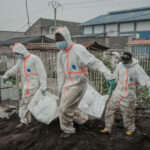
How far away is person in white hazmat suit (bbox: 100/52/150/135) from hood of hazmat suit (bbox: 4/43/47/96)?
4.72 feet

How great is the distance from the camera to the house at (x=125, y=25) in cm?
2216

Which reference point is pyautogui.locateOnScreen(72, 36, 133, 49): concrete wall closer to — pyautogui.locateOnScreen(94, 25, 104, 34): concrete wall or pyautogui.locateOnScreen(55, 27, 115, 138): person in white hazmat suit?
pyautogui.locateOnScreen(94, 25, 104, 34): concrete wall

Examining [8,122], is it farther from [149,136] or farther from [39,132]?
[149,136]

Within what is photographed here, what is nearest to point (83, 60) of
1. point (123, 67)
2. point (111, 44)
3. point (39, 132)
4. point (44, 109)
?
point (123, 67)

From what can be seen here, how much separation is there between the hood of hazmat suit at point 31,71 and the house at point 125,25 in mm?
16976

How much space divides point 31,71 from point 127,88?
1950 millimetres

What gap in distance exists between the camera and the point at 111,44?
17.3m

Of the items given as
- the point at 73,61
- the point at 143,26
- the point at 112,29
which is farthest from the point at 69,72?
the point at 112,29

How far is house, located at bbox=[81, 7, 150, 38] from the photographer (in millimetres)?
22156

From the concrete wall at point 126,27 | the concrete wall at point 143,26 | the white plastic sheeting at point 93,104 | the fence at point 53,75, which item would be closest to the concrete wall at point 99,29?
the concrete wall at point 126,27

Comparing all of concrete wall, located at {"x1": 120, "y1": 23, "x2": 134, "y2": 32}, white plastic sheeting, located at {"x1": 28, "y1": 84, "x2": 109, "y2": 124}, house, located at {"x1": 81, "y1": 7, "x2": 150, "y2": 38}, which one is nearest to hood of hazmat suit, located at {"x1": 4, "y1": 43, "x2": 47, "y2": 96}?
white plastic sheeting, located at {"x1": 28, "y1": 84, "x2": 109, "y2": 124}

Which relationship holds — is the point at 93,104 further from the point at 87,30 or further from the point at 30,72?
the point at 87,30

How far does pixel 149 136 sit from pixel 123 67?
1.37 metres

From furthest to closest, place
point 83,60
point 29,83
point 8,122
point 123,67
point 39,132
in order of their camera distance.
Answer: point 8,122, point 29,83, point 39,132, point 123,67, point 83,60
